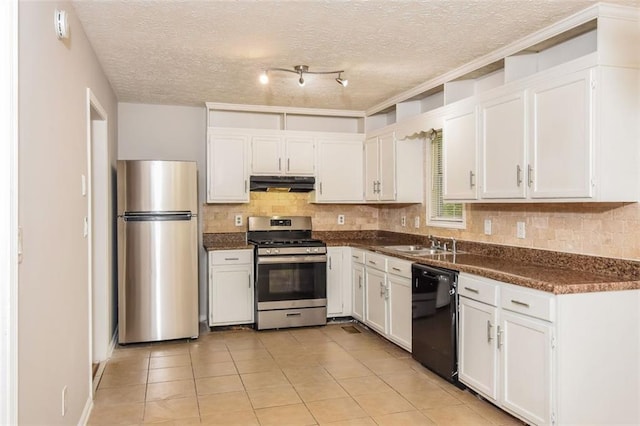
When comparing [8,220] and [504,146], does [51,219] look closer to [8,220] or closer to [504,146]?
[8,220]

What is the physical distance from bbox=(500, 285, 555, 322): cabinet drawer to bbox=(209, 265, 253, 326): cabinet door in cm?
287

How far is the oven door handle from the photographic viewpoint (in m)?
5.02

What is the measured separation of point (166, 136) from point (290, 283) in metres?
2.12

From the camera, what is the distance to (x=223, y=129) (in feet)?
16.9

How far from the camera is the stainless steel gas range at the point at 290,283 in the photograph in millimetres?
5027

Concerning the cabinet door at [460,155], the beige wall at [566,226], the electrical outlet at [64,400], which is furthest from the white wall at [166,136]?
the electrical outlet at [64,400]

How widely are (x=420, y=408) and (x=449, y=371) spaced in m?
0.47

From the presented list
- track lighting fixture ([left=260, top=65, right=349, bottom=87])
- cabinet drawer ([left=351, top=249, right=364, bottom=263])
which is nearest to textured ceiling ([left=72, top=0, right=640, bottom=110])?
track lighting fixture ([left=260, top=65, right=349, bottom=87])

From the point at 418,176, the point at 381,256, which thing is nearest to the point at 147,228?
the point at 381,256

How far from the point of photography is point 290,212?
18.8 feet

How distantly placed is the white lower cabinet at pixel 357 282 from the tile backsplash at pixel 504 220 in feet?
2.05

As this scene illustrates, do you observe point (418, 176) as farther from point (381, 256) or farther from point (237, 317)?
point (237, 317)

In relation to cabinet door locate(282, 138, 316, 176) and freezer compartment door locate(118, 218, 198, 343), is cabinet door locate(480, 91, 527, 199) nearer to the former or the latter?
cabinet door locate(282, 138, 316, 176)

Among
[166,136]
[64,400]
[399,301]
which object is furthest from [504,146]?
[166,136]
